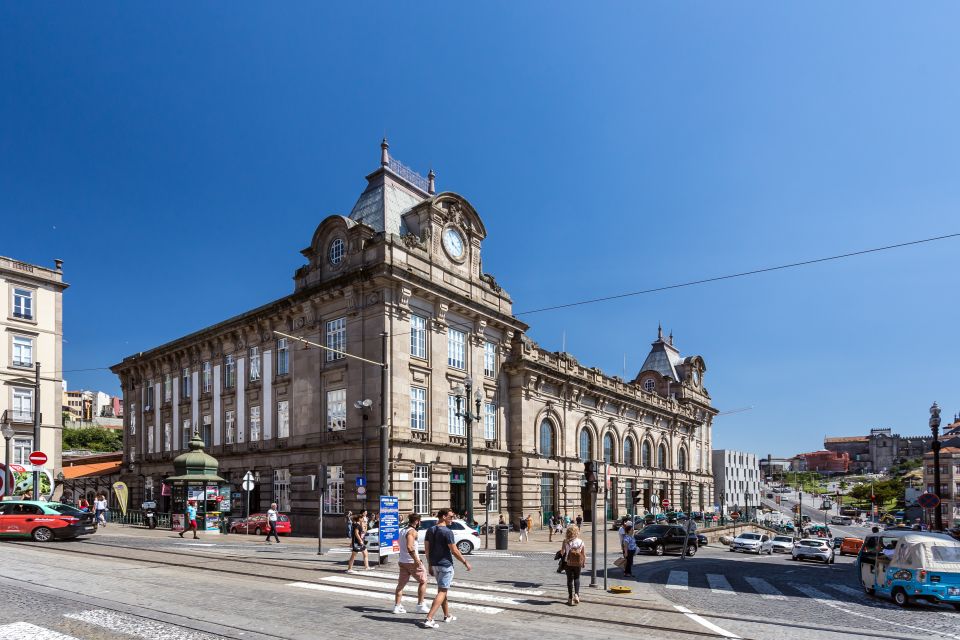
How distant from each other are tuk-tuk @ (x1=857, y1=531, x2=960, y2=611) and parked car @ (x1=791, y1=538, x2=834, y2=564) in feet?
59.8

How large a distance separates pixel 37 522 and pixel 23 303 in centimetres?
2680

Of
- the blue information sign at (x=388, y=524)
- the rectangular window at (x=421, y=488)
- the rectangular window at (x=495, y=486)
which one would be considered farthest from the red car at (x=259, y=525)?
the blue information sign at (x=388, y=524)

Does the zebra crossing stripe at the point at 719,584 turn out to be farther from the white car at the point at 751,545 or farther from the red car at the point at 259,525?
the red car at the point at 259,525

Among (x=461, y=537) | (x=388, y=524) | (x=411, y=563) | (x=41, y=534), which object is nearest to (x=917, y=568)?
(x=411, y=563)

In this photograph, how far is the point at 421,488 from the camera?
36.8m

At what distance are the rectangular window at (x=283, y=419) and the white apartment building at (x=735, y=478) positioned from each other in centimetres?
9224

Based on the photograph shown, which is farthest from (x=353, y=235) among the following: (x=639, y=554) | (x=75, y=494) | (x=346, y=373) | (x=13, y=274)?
(x=75, y=494)

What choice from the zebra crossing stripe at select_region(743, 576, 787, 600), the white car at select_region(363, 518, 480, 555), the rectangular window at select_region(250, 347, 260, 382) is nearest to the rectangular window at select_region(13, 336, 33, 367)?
the rectangular window at select_region(250, 347, 260, 382)

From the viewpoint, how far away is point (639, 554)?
105 ft

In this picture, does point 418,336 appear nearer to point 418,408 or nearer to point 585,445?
point 418,408

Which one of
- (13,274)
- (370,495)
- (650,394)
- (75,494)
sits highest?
(13,274)

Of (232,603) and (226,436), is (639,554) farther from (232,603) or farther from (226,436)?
(226,436)

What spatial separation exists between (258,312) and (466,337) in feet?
42.7

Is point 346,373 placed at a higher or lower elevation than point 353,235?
lower
